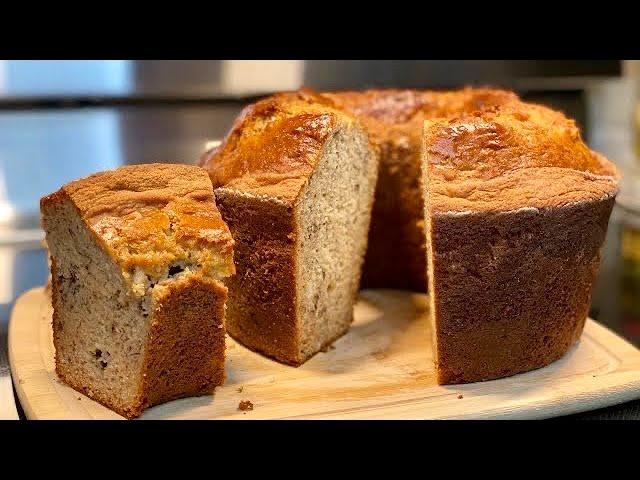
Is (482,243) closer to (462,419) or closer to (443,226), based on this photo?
(443,226)

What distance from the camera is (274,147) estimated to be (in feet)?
8.94

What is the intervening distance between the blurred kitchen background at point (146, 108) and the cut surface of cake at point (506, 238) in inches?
37.8

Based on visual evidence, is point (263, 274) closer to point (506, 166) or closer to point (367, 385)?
point (367, 385)

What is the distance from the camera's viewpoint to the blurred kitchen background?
3.60 metres

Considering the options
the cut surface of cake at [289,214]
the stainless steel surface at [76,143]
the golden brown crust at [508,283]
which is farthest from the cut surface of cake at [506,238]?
the stainless steel surface at [76,143]

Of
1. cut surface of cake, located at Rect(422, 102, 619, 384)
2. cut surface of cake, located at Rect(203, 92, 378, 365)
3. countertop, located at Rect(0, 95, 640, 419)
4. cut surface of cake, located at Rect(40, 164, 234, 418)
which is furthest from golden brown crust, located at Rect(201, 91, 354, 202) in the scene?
countertop, located at Rect(0, 95, 640, 419)

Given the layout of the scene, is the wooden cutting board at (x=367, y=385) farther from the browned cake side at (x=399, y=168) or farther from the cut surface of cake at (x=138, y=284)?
the browned cake side at (x=399, y=168)

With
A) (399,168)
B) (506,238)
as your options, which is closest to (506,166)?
(506,238)

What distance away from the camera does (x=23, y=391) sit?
2.38 metres

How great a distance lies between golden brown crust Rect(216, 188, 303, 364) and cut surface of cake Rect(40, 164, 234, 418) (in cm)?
26

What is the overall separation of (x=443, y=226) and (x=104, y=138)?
210cm

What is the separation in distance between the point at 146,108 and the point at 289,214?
5.09ft
